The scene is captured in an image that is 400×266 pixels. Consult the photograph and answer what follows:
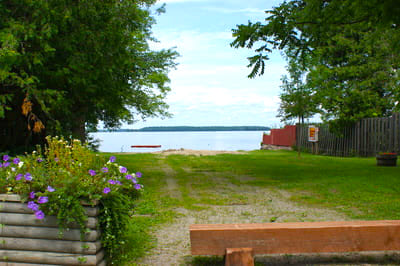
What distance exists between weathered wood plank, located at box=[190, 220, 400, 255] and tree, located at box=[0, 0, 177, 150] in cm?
540

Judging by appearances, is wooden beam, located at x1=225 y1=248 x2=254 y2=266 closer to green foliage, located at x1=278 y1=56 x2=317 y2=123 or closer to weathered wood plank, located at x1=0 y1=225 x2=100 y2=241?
weathered wood plank, located at x1=0 y1=225 x2=100 y2=241

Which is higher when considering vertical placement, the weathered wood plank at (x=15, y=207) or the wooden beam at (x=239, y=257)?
the weathered wood plank at (x=15, y=207)

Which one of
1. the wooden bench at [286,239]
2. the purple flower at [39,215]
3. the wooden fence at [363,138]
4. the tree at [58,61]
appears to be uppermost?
the tree at [58,61]

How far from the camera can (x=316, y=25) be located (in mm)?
9867

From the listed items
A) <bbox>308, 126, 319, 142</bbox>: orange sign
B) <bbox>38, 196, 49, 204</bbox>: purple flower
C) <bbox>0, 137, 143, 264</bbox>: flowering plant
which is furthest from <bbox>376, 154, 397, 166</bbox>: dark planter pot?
<bbox>38, 196, 49, 204</bbox>: purple flower

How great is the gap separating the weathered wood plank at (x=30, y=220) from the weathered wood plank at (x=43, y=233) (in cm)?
4

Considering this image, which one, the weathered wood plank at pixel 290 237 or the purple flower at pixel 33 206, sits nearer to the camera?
the purple flower at pixel 33 206

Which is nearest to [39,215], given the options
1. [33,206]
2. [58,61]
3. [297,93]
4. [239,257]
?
[33,206]

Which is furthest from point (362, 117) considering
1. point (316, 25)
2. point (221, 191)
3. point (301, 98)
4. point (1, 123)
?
point (1, 123)

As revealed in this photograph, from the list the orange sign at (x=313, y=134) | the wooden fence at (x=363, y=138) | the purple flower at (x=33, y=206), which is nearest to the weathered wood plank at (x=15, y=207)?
the purple flower at (x=33, y=206)

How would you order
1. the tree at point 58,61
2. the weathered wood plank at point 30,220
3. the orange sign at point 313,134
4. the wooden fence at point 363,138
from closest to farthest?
1. the weathered wood plank at point 30,220
2. the tree at point 58,61
3. the wooden fence at point 363,138
4. the orange sign at point 313,134

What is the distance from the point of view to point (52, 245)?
351 centimetres

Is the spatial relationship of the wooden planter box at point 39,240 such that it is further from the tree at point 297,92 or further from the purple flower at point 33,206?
the tree at point 297,92

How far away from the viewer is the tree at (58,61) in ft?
25.4
